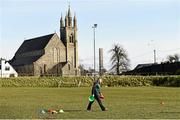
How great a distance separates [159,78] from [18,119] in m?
76.6

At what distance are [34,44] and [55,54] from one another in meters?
17.2

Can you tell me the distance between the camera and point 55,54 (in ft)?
552

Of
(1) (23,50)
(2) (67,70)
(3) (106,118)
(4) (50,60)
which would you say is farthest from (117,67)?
(3) (106,118)

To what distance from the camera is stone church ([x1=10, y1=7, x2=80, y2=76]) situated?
536ft

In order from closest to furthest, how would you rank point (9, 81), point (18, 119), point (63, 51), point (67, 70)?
point (18, 119), point (9, 81), point (67, 70), point (63, 51)

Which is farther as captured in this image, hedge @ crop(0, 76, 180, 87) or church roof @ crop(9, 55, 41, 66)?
church roof @ crop(9, 55, 41, 66)

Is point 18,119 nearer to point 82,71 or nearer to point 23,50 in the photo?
point 82,71

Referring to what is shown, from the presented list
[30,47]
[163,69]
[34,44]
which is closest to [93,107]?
[163,69]

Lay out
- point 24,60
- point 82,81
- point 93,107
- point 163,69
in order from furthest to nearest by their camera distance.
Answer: point 24,60 → point 163,69 → point 82,81 → point 93,107

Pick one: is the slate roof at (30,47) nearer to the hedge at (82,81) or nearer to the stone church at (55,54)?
the stone church at (55,54)

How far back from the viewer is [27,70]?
169m

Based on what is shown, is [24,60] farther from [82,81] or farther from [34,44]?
[82,81]

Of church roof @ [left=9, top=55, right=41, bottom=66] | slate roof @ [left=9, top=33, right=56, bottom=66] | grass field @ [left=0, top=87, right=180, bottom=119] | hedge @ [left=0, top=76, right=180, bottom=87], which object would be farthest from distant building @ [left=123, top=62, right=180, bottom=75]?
grass field @ [left=0, top=87, right=180, bottom=119]

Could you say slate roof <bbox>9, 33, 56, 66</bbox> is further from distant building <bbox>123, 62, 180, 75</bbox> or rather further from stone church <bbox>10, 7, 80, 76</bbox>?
distant building <bbox>123, 62, 180, 75</bbox>
